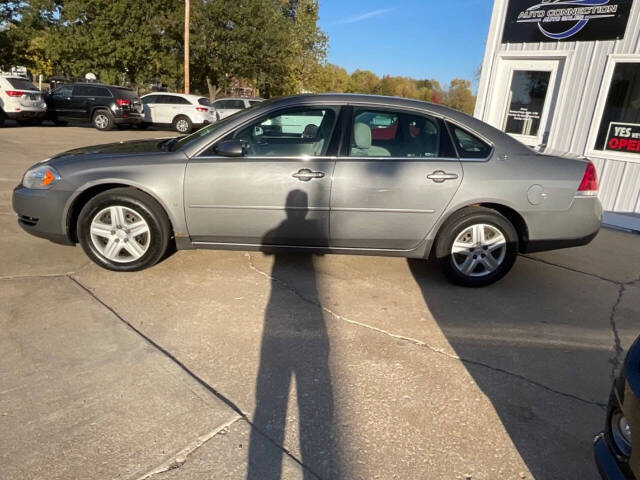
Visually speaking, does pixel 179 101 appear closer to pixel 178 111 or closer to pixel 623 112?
pixel 178 111

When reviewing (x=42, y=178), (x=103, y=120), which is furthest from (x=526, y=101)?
(x=103, y=120)

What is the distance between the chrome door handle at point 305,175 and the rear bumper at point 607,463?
263 cm

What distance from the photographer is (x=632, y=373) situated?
1631mm

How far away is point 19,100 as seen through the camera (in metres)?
15.3

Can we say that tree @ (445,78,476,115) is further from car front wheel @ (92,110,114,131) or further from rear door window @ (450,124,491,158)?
rear door window @ (450,124,491,158)

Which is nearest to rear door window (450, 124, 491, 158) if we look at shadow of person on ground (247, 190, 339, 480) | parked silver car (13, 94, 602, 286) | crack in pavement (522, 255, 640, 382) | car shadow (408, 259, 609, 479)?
parked silver car (13, 94, 602, 286)

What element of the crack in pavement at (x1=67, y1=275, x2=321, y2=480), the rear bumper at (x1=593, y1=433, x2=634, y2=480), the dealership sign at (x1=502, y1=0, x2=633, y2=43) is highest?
the dealership sign at (x1=502, y1=0, x2=633, y2=43)

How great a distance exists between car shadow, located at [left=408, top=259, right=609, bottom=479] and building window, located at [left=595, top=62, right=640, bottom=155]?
4208 millimetres

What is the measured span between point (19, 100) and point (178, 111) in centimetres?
543

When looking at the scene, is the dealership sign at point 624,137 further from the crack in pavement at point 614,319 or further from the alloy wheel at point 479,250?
the alloy wheel at point 479,250

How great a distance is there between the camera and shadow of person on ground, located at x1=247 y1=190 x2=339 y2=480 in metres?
2.12

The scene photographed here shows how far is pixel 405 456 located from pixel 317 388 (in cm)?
63

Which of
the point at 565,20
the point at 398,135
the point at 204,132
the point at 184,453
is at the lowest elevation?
the point at 184,453

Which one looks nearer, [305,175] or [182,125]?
[305,175]
